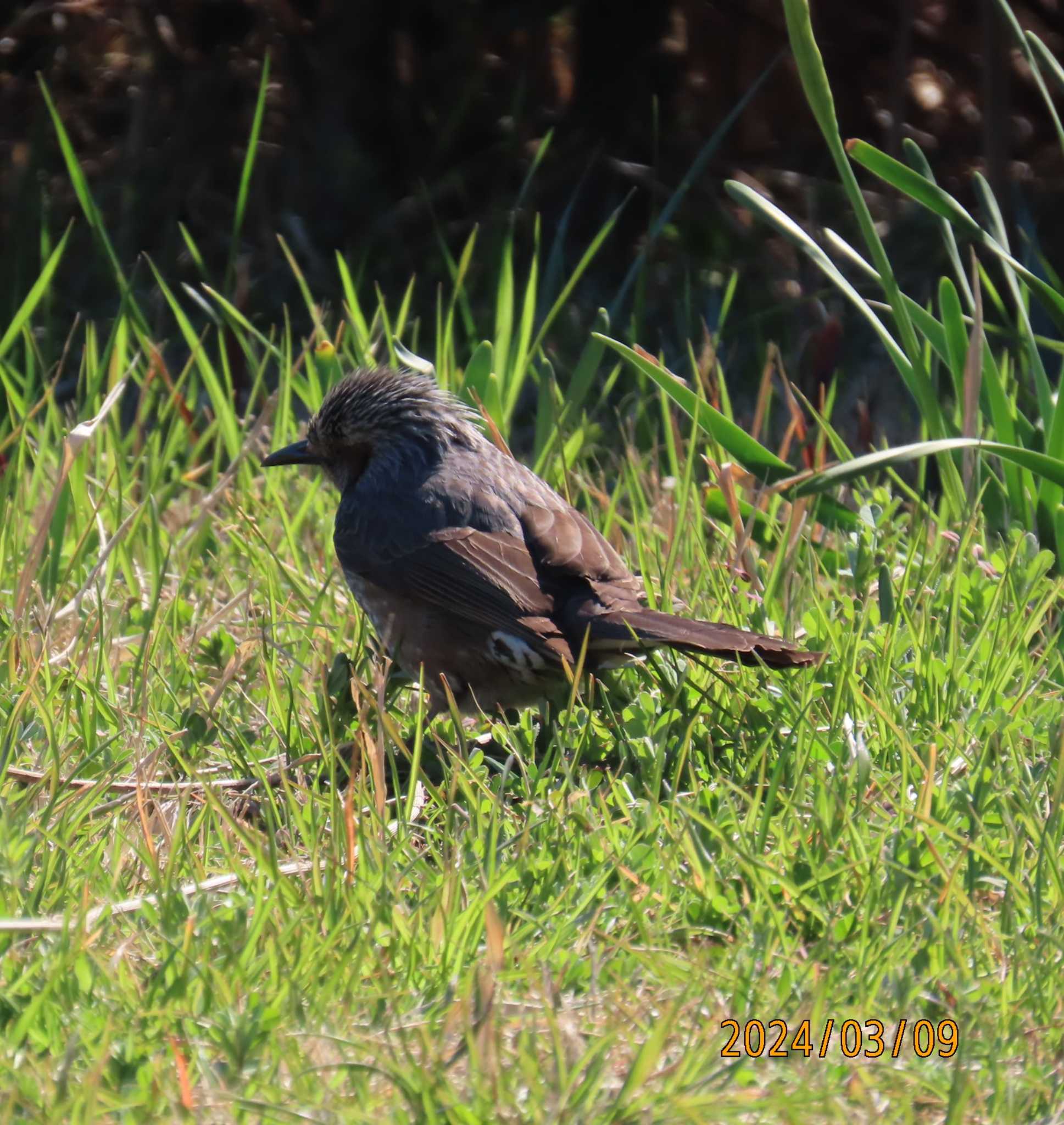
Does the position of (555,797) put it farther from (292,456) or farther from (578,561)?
(292,456)

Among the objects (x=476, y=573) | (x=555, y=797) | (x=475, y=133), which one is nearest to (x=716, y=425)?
(x=476, y=573)

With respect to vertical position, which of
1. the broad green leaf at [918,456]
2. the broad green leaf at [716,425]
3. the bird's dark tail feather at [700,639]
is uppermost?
the broad green leaf at [918,456]

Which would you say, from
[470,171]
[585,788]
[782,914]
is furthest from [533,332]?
[782,914]

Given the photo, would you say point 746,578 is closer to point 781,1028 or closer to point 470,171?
point 781,1028

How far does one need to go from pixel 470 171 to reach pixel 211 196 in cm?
123

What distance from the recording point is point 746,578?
4.21 metres

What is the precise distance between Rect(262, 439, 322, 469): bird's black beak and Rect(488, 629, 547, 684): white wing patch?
107cm

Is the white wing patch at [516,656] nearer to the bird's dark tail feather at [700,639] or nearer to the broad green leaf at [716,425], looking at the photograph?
the bird's dark tail feather at [700,639]

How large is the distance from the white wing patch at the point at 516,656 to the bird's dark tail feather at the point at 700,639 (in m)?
0.25

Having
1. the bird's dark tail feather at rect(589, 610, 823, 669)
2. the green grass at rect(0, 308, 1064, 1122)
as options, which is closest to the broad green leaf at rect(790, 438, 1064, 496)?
the green grass at rect(0, 308, 1064, 1122)
